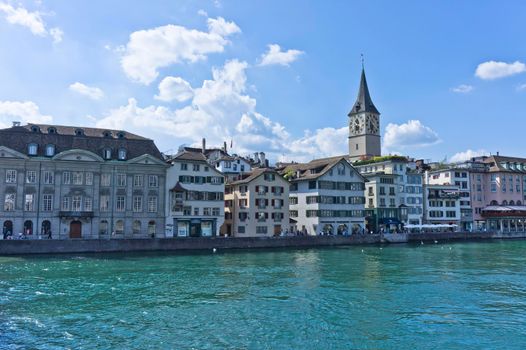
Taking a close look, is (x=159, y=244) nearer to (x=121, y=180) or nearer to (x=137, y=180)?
(x=137, y=180)

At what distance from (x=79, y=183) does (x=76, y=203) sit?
2618 millimetres

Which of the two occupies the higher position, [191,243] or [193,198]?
[193,198]

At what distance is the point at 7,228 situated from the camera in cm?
→ 6034

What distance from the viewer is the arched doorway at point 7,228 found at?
196ft

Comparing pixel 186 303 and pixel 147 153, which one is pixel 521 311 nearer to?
pixel 186 303

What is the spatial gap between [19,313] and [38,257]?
28967 millimetres

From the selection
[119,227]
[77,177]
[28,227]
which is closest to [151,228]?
[119,227]

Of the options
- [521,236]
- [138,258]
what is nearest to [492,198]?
[521,236]

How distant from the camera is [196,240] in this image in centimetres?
6319

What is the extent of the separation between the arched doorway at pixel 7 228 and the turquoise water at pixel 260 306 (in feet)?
54.3

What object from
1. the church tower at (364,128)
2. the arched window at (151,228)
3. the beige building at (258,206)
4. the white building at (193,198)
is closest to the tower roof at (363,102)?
the church tower at (364,128)

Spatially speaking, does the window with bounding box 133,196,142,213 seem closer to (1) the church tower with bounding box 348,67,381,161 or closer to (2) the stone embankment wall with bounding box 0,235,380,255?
(2) the stone embankment wall with bounding box 0,235,380,255

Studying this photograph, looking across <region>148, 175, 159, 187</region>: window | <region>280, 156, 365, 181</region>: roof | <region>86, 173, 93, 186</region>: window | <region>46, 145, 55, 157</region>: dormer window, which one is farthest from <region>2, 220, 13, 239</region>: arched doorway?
<region>280, 156, 365, 181</region>: roof

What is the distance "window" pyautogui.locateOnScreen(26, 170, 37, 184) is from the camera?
61812mm
